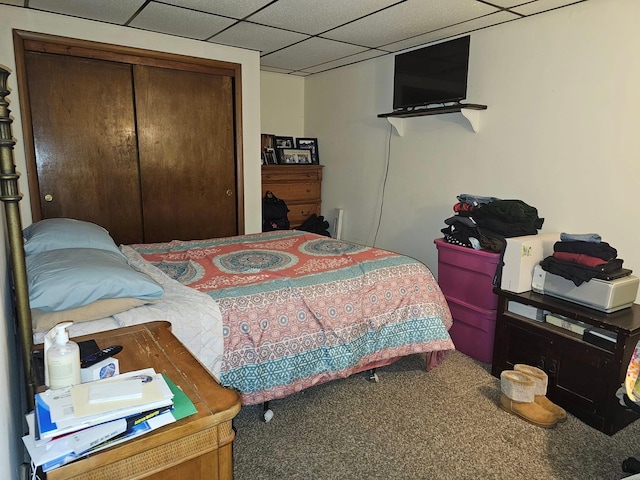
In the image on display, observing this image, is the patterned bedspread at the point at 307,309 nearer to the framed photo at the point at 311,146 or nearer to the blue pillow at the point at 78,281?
the blue pillow at the point at 78,281

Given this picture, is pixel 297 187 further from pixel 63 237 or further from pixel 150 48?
pixel 63 237

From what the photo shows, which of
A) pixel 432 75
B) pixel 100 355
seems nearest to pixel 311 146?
pixel 432 75

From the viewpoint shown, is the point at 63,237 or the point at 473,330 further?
the point at 473,330

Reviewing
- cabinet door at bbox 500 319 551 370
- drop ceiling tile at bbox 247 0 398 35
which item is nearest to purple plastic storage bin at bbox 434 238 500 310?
cabinet door at bbox 500 319 551 370

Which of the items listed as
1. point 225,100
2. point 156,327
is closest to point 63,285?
point 156,327

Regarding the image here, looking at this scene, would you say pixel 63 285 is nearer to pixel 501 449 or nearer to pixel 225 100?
pixel 501 449

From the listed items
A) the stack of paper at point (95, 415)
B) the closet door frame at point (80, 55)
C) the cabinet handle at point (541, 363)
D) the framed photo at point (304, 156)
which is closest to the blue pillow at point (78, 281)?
the stack of paper at point (95, 415)

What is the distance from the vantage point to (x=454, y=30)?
3150 millimetres

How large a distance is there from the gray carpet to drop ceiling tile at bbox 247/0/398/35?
2.24m

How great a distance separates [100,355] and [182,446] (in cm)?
41

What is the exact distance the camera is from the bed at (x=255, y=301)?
1.56m

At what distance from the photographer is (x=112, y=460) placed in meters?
0.78

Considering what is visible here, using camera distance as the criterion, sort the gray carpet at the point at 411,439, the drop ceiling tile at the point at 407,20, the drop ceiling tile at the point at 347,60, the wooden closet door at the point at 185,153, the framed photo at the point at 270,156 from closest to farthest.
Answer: the gray carpet at the point at 411,439 → the drop ceiling tile at the point at 407,20 → the wooden closet door at the point at 185,153 → the drop ceiling tile at the point at 347,60 → the framed photo at the point at 270,156

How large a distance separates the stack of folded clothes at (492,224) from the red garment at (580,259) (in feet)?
1.17
